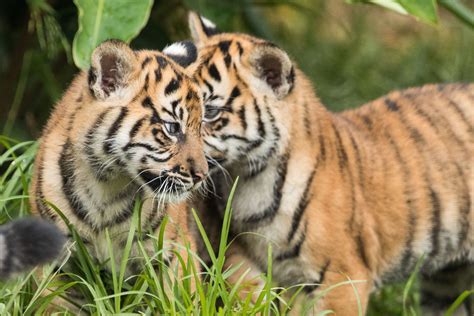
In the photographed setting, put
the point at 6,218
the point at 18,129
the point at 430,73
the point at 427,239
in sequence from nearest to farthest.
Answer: the point at 6,218 < the point at 427,239 < the point at 18,129 < the point at 430,73

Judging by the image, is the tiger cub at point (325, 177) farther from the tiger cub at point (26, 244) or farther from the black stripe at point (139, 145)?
the tiger cub at point (26, 244)

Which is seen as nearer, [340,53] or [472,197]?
[472,197]

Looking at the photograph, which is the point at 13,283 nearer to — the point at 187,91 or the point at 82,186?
the point at 82,186

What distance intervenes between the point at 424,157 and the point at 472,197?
312mm

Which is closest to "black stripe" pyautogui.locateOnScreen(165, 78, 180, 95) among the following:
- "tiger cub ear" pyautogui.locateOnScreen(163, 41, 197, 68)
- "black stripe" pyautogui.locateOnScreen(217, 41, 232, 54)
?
"tiger cub ear" pyautogui.locateOnScreen(163, 41, 197, 68)

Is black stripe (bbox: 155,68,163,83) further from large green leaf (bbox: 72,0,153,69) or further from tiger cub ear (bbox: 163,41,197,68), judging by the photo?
large green leaf (bbox: 72,0,153,69)

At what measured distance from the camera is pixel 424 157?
5.58 meters

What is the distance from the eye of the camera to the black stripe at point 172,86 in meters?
4.43

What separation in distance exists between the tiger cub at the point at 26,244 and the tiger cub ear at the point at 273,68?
1730mm

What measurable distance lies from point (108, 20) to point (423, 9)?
142 cm

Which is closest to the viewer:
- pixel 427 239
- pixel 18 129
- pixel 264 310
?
pixel 264 310

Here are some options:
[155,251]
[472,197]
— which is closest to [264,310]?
[155,251]

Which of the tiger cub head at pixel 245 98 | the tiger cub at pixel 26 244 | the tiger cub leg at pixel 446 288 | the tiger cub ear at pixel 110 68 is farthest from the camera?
the tiger cub leg at pixel 446 288

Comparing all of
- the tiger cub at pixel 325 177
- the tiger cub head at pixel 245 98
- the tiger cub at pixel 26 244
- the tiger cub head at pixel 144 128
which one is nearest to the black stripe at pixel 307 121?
the tiger cub at pixel 325 177
